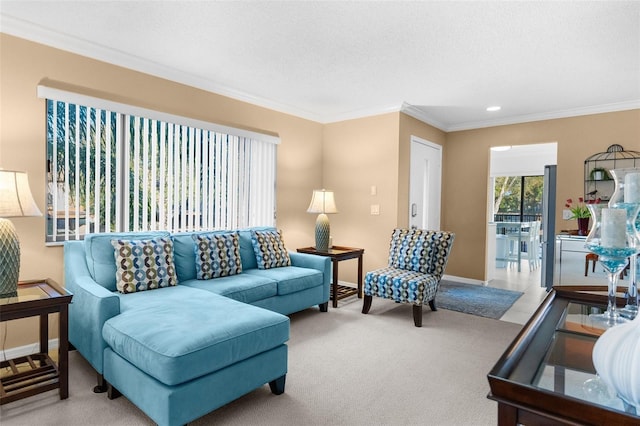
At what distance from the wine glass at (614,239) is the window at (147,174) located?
332 centimetres

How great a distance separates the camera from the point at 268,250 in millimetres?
3758

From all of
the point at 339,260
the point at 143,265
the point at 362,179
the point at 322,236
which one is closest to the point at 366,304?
the point at 339,260

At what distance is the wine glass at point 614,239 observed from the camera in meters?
1.47

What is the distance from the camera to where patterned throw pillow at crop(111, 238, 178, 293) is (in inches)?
106

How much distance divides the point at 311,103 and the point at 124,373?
11.6 ft

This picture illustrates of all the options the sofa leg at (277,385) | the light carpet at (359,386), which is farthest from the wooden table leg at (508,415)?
the sofa leg at (277,385)

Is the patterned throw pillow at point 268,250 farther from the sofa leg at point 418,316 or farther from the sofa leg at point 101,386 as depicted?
the sofa leg at point 101,386

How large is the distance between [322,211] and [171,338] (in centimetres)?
275

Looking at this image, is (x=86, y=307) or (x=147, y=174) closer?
(x=86, y=307)

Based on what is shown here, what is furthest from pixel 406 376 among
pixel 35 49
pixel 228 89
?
pixel 35 49

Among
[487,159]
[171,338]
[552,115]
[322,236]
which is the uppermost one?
[552,115]

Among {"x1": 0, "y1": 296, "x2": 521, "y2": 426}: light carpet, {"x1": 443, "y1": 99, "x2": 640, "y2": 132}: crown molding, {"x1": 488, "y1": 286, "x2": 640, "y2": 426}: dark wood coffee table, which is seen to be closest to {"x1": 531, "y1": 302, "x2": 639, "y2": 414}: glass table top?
{"x1": 488, "y1": 286, "x2": 640, "y2": 426}: dark wood coffee table

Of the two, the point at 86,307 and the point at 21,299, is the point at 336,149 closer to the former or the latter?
the point at 86,307

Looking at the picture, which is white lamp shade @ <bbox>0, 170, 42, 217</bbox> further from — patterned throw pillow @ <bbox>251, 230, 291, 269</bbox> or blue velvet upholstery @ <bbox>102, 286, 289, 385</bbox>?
patterned throw pillow @ <bbox>251, 230, 291, 269</bbox>
